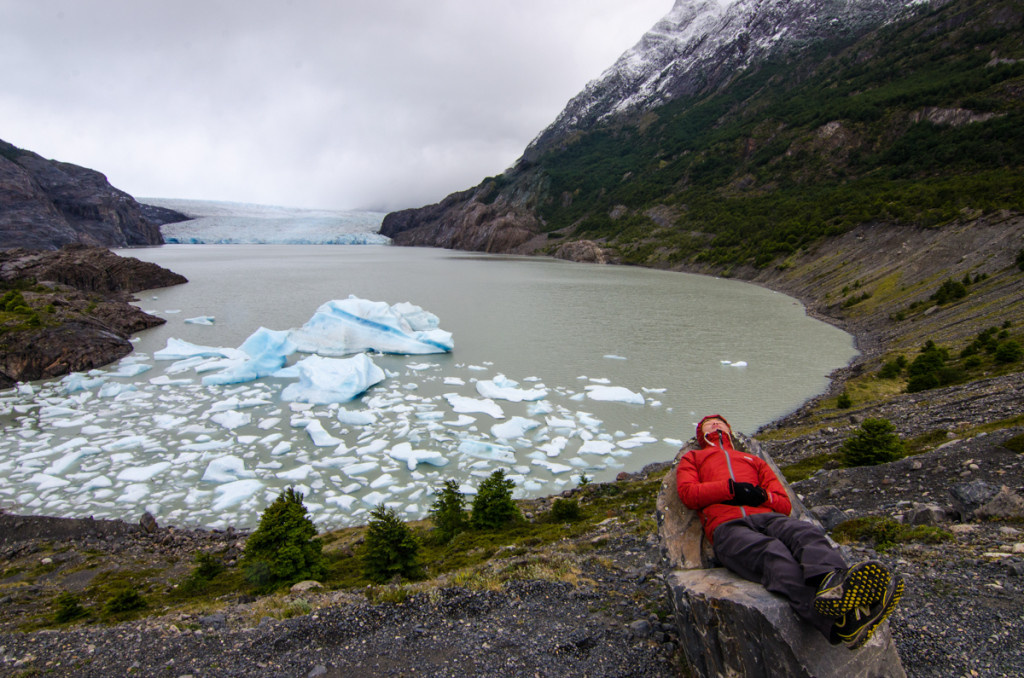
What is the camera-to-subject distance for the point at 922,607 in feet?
11.8

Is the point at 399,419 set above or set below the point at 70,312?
below

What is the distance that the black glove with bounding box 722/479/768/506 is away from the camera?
3605 millimetres

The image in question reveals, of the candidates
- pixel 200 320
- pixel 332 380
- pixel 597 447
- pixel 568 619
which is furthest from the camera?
pixel 200 320

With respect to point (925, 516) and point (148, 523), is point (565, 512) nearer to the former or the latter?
point (925, 516)

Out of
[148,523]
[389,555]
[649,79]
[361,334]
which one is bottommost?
[148,523]

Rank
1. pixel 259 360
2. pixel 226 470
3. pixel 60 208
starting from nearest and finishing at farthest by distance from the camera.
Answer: pixel 226 470, pixel 259 360, pixel 60 208

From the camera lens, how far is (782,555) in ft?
9.73

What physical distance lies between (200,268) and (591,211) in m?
74.1

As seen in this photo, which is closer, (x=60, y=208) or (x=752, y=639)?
(x=752, y=639)

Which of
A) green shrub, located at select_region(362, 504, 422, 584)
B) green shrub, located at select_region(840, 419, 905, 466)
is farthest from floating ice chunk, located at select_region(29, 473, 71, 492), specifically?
green shrub, located at select_region(840, 419, 905, 466)

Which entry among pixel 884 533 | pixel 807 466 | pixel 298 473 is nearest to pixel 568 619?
pixel 884 533

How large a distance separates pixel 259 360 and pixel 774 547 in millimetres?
17389

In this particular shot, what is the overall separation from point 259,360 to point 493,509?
1265 centimetres

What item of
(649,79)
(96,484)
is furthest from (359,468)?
(649,79)
